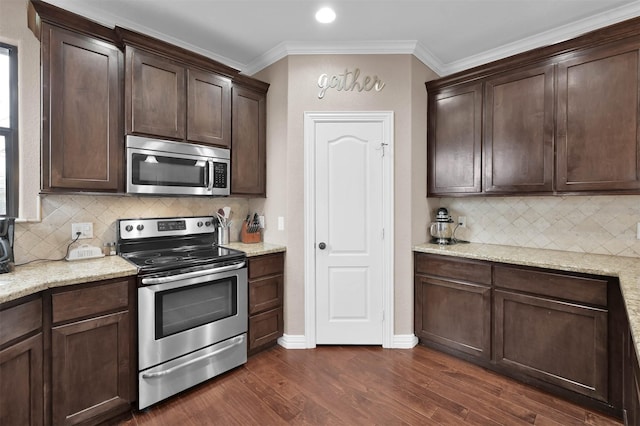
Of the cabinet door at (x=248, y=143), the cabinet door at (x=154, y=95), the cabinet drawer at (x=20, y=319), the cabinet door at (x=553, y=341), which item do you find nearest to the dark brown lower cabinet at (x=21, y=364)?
the cabinet drawer at (x=20, y=319)

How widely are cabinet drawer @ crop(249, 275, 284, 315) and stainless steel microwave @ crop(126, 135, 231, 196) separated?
2.85 feet

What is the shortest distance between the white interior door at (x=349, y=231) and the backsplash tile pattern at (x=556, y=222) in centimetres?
84

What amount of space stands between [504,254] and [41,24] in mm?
3554

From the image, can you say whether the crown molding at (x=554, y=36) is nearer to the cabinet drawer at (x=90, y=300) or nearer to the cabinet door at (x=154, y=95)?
the cabinet door at (x=154, y=95)

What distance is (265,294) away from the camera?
276 cm

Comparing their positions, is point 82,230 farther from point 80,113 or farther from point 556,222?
point 556,222

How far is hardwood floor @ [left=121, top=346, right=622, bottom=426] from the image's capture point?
1916 mm

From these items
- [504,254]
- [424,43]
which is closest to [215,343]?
[504,254]

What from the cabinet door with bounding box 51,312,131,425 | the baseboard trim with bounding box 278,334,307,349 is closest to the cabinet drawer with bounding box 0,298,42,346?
the cabinet door with bounding box 51,312,131,425

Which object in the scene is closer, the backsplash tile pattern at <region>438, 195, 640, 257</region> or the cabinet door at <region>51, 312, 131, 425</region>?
the cabinet door at <region>51, 312, 131, 425</region>

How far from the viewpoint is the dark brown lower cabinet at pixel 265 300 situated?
2662mm

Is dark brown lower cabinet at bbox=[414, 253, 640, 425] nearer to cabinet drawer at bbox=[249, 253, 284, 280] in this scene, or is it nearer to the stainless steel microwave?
cabinet drawer at bbox=[249, 253, 284, 280]

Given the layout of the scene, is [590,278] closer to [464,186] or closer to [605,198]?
[605,198]

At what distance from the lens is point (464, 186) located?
2828mm
